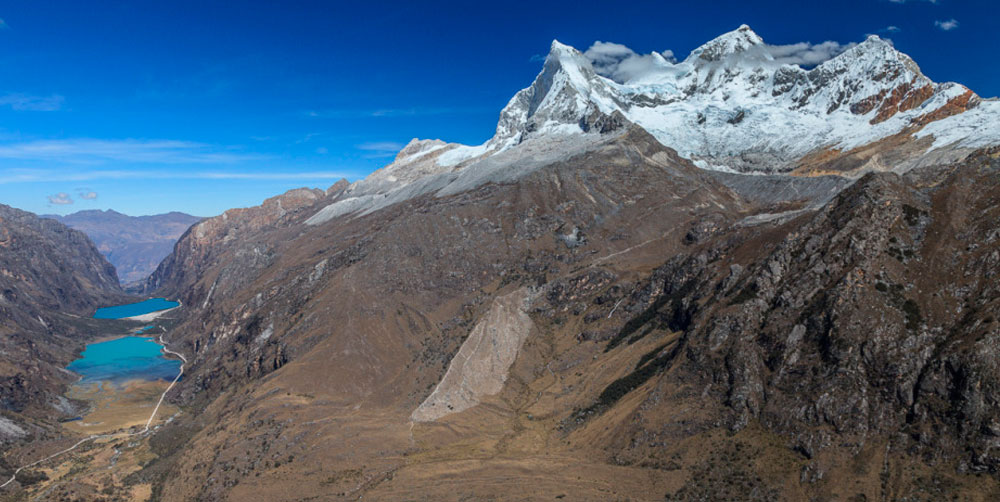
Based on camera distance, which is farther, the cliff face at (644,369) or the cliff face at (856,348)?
the cliff face at (644,369)

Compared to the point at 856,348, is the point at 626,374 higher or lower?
lower

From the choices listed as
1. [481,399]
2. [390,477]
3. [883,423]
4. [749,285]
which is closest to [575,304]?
[481,399]

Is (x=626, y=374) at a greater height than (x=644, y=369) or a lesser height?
lesser

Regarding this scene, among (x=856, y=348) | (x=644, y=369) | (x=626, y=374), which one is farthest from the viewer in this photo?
(x=626, y=374)

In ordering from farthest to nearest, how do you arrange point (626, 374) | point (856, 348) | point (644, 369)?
point (626, 374) < point (644, 369) < point (856, 348)

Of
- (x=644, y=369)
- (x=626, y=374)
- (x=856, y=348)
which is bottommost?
(x=626, y=374)

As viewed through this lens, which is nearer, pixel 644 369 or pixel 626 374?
pixel 644 369

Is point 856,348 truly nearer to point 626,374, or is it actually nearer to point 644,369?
point 644,369

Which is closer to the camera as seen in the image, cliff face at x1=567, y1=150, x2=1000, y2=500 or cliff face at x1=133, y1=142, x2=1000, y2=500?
cliff face at x1=567, y1=150, x2=1000, y2=500

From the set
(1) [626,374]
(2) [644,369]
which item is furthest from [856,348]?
(1) [626,374]

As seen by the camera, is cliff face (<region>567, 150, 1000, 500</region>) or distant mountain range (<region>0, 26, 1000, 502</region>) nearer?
cliff face (<region>567, 150, 1000, 500</region>)

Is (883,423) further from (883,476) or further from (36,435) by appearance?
(36,435)
